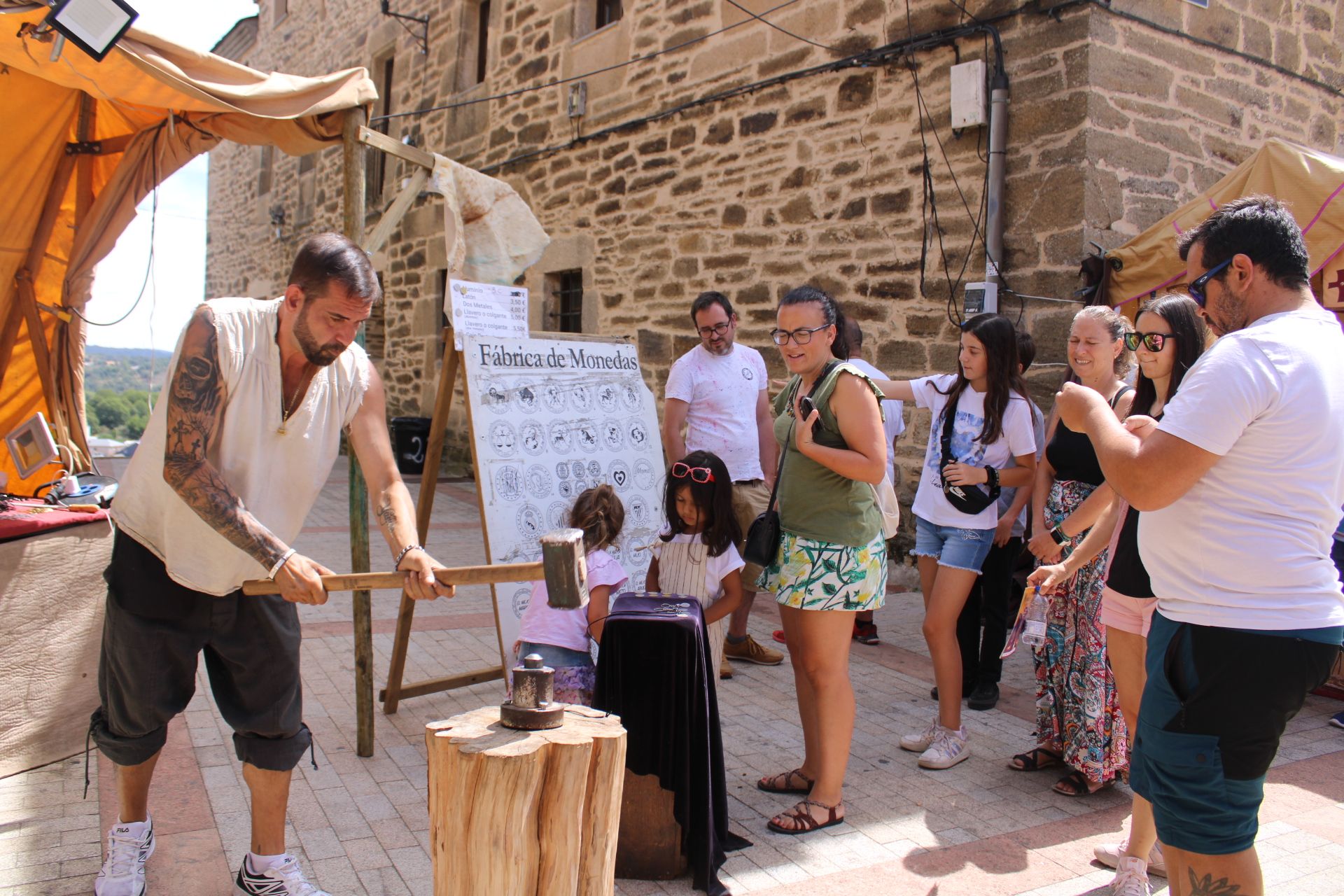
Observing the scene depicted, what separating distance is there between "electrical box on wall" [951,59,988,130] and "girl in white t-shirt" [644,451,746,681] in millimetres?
3494

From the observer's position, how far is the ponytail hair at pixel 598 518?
364 cm

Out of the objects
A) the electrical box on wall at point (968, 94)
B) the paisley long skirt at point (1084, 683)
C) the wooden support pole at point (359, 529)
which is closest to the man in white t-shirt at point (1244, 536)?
the paisley long skirt at point (1084, 683)

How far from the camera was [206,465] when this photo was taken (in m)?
2.34

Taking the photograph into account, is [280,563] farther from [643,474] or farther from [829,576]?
[643,474]

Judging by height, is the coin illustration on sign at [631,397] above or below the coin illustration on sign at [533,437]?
above

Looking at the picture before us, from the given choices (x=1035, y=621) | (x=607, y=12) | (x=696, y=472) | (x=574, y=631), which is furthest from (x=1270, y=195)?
(x=607, y=12)

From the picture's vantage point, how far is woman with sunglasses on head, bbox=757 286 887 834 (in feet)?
10.1

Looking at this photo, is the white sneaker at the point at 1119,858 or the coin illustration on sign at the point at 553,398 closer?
the white sneaker at the point at 1119,858

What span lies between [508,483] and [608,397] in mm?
825

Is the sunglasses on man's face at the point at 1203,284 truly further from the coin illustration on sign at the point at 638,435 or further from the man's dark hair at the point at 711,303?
the coin illustration on sign at the point at 638,435

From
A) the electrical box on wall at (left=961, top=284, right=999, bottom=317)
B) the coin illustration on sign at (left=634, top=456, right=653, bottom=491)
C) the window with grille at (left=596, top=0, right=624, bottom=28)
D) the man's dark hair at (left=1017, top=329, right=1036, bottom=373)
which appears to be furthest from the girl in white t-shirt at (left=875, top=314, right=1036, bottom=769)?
A: the window with grille at (left=596, top=0, right=624, bottom=28)

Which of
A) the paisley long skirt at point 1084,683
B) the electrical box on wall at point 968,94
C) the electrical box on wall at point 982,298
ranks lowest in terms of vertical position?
the paisley long skirt at point 1084,683

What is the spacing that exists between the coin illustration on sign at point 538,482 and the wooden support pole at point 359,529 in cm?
77

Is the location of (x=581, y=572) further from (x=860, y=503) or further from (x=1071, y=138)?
(x=1071, y=138)
